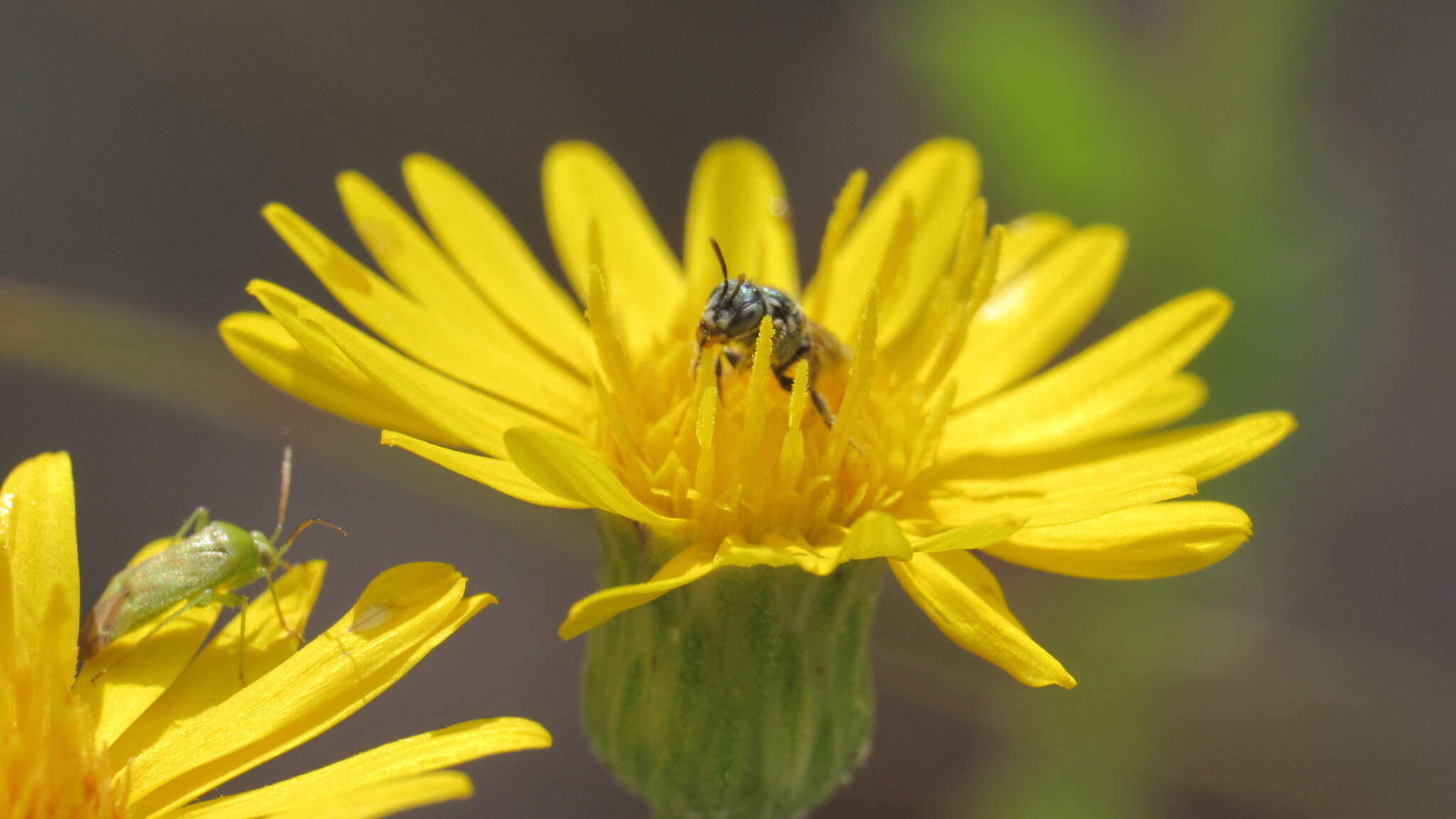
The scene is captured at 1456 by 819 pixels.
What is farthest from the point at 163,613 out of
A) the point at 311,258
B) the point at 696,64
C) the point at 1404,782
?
the point at 696,64

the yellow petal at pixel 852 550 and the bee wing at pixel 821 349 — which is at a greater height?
the bee wing at pixel 821 349

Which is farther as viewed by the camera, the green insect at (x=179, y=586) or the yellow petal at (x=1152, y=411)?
the yellow petal at (x=1152, y=411)

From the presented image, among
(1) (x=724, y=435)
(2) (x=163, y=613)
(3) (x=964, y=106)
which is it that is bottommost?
(2) (x=163, y=613)

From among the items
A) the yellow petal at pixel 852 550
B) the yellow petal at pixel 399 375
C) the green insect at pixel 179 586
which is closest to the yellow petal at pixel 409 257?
the yellow petal at pixel 399 375

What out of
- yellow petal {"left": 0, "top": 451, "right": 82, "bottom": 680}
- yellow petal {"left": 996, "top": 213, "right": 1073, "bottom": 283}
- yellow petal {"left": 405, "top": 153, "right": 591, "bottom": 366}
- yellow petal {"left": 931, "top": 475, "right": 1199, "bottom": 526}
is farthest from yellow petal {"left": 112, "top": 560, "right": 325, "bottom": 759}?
yellow petal {"left": 996, "top": 213, "right": 1073, "bottom": 283}

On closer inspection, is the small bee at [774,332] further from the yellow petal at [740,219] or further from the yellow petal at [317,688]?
the yellow petal at [740,219]

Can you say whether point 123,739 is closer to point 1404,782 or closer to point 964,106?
point 964,106

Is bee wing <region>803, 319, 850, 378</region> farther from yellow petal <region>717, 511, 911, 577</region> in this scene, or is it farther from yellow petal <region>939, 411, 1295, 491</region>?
yellow petal <region>717, 511, 911, 577</region>

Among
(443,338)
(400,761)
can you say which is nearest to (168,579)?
(400,761)
